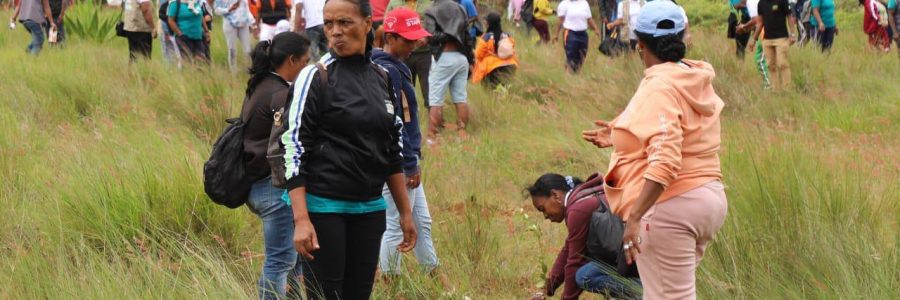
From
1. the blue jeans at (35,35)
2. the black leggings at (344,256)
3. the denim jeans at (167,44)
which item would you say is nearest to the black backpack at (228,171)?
the black leggings at (344,256)

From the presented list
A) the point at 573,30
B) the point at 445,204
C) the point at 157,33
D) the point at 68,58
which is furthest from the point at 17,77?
the point at 573,30

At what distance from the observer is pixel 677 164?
3918mm

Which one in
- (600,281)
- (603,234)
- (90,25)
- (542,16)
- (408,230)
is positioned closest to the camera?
(408,230)

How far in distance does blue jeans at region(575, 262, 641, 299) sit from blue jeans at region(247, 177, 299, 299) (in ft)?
4.06

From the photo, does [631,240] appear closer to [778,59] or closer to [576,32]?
[778,59]

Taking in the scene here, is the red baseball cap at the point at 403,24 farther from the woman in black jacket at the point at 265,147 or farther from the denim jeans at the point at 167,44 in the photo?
the denim jeans at the point at 167,44

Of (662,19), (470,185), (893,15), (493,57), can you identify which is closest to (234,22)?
(493,57)

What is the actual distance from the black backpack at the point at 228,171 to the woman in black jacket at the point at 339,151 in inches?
29.4

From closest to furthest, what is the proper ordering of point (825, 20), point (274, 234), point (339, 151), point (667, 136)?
point (667, 136), point (339, 151), point (274, 234), point (825, 20)

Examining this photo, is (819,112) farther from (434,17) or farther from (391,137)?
(391,137)

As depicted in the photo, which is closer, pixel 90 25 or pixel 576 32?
pixel 576 32

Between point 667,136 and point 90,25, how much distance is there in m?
14.0

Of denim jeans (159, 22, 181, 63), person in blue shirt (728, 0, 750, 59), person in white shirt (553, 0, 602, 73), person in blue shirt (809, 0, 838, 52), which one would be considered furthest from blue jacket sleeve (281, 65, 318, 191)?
person in blue shirt (809, 0, 838, 52)

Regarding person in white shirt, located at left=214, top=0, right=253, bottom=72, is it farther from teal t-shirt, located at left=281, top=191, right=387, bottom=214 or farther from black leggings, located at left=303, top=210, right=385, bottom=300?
teal t-shirt, located at left=281, top=191, right=387, bottom=214
